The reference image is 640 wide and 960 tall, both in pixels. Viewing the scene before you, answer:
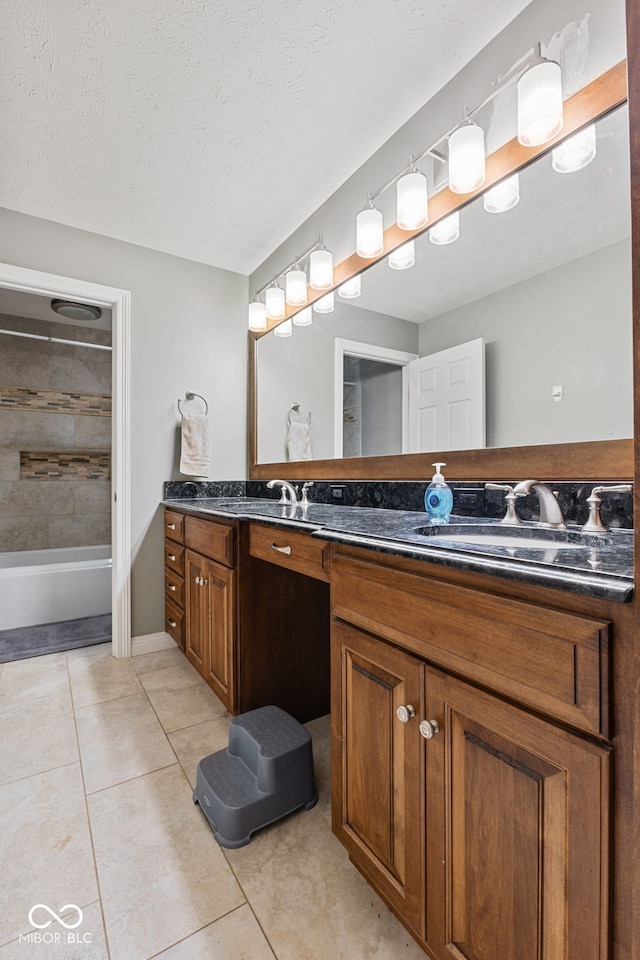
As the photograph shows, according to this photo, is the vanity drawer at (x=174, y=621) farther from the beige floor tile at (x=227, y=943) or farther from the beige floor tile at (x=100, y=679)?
the beige floor tile at (x=227, y=943)

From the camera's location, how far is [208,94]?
5.10 feet

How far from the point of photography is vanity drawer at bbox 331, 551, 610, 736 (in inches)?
21.3

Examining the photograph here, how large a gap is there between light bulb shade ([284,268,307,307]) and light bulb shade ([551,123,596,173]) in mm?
1305

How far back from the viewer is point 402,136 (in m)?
1.68

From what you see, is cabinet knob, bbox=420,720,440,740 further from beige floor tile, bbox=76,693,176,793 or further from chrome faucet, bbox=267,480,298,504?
chrome faucet, bbox=267,480,298,504

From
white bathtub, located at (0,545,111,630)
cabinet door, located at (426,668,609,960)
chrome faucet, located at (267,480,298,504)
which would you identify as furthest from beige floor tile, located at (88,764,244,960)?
white bathtub, located at (0,545,111,630)

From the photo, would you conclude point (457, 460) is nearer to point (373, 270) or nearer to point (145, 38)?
point (373, 270)

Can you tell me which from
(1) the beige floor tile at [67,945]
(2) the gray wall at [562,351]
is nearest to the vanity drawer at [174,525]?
(1) the beige floor tile at [67,945]

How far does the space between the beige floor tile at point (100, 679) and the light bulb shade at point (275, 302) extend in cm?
207

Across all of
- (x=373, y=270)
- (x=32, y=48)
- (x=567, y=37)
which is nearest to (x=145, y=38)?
(x=32, y=48)

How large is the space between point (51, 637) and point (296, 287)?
2462mm

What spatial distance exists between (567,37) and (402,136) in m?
0.63

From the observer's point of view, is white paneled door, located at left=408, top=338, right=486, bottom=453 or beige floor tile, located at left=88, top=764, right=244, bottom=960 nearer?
beige floor tile, located at left=88, top=764, right=244, bottom=960

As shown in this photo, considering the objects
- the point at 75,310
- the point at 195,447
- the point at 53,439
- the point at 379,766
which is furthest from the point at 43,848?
the point at 53,439
